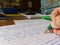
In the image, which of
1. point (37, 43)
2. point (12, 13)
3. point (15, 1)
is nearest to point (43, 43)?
point (37, 43)

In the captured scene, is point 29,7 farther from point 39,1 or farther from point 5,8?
point 5,8

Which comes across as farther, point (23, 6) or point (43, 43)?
point (23, 6)

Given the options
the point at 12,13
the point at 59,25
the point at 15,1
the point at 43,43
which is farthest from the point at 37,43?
the point at 15,1

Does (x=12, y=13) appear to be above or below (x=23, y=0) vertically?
below

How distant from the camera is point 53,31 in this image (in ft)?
2.03

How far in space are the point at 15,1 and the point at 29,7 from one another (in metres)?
0.19

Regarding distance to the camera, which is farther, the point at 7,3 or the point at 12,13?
the point at 7,3

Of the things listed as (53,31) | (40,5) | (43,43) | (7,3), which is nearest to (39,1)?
(40,5)

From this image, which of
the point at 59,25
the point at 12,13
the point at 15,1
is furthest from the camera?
the point at 15,1

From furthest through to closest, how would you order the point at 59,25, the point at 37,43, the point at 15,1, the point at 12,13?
the point at 15,1 → the point at 12,13 → the point at 59,25 → the point at 37,43

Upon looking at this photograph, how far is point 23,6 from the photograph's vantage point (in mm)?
1849

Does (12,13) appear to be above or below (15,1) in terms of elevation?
below

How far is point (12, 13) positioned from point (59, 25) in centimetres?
114

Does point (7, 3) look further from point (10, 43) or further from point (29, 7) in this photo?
point (10, 43)
